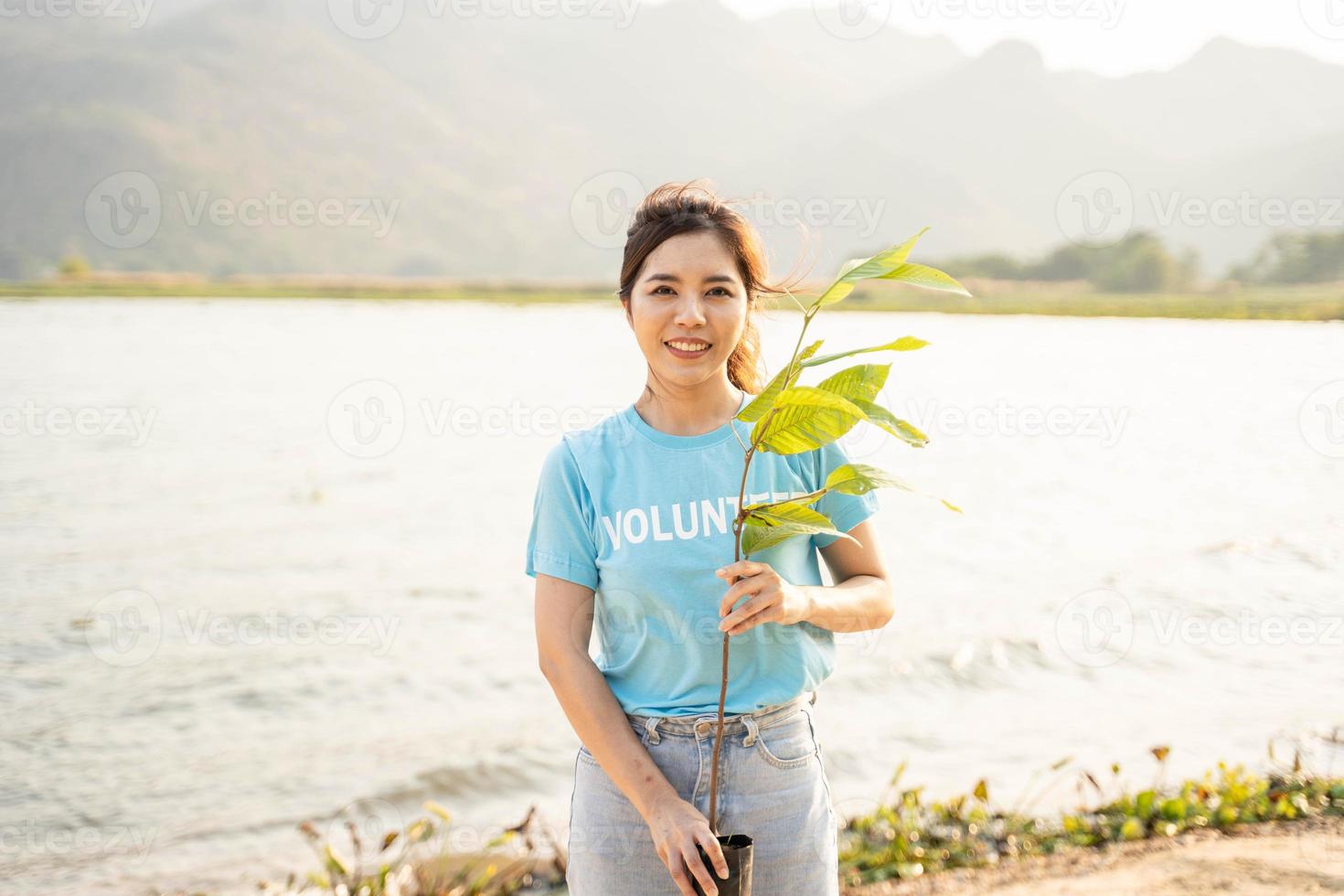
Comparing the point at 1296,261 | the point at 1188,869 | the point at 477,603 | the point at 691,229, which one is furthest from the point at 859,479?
the point at 1296,261

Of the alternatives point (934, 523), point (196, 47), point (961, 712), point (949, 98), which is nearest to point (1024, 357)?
point (934, 523)

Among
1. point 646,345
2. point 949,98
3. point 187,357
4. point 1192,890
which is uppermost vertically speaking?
point 949,98

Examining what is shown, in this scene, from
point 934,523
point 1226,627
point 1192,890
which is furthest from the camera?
point 934,523

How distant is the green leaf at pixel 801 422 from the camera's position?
171cm

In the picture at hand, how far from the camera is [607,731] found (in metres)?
1.85

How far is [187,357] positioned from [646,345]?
93.9 ft

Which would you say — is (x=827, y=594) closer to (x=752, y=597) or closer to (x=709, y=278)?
(x=752, y=597)

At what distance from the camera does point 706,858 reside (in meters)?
1.71

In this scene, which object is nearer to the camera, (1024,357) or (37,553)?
(37,553)

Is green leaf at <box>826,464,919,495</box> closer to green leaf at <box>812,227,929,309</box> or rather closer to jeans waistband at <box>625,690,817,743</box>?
green leaf at <box>812,227,929,309</box>

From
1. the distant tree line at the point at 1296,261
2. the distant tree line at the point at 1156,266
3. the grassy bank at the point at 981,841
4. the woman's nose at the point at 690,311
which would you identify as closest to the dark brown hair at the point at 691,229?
the woman's nose at the point at 690,311

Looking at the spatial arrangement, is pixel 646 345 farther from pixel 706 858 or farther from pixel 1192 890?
pixel 1192 890

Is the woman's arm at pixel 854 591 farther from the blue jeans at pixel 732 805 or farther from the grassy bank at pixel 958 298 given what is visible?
the grassy bank at pixel 958 298

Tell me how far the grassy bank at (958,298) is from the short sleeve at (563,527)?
3621cm
